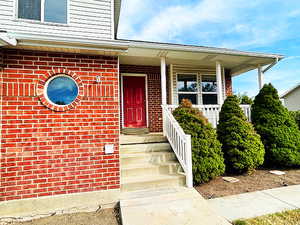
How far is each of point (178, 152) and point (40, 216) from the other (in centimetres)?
288

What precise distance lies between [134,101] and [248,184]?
4.59 m

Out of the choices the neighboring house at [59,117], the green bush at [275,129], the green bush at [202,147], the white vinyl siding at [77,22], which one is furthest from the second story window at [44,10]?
the green bush at [275,129]

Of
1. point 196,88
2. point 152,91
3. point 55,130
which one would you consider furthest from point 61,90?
point 196,88

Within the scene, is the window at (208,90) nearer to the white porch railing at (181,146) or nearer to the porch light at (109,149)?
the white porch railing at (181,146)

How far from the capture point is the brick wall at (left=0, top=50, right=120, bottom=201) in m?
2.60

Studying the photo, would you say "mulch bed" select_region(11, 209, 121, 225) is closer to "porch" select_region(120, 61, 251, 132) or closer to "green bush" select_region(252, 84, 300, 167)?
"porch" select_region(120, 61, 251, 132)

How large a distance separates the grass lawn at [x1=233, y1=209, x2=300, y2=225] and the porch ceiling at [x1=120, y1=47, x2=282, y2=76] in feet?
15.0

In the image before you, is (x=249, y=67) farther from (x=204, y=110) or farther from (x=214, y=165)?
(x=214, y=165)

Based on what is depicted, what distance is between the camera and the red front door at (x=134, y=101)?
641 centimetres

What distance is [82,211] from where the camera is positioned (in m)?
2.75

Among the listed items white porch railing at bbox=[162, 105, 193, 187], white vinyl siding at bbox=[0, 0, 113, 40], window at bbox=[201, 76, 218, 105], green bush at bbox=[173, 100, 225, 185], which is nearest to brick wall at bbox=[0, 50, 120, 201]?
white porch railing at bbox=[162, 105, 193, 187]

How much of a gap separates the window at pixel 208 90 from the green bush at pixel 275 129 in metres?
1.85

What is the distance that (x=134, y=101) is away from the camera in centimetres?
652

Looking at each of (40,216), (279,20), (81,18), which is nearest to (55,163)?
(40,216)
